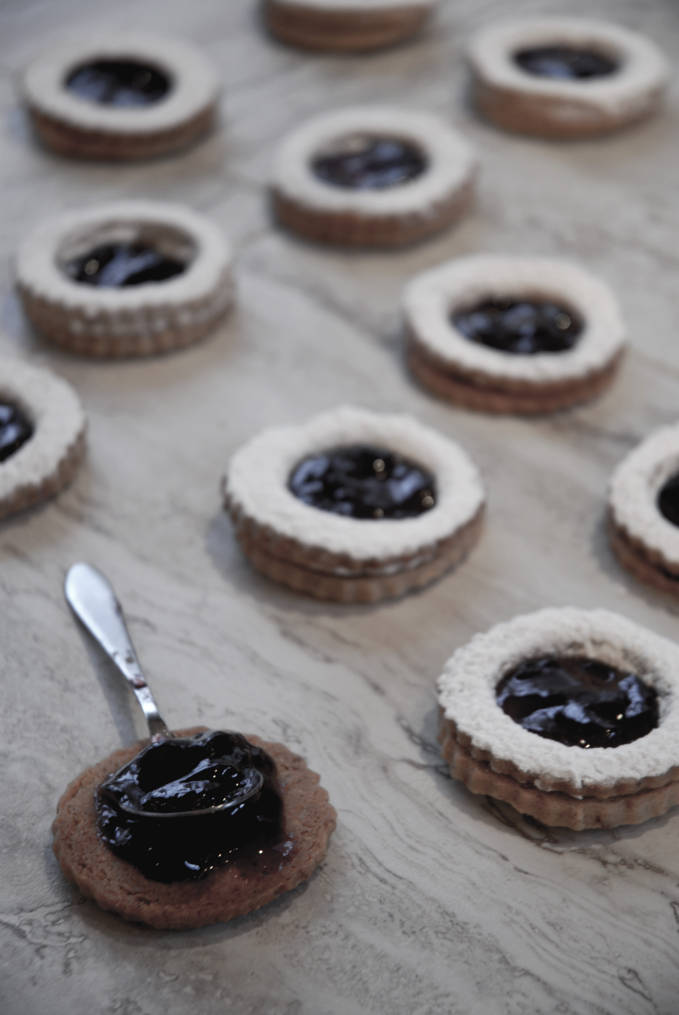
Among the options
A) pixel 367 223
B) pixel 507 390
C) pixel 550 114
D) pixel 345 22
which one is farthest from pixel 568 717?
pixel 345 22

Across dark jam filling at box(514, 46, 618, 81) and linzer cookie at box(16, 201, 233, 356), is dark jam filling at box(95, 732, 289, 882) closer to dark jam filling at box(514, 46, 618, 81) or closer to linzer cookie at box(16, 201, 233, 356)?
linzer cookie at box(16, 201, 233, 356)

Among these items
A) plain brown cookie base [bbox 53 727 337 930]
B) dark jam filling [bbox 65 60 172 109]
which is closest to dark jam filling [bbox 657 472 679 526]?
plain brown cookie base [bbox 53 727 337 930]

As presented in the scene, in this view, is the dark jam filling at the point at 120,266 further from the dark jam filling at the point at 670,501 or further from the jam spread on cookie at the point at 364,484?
the dark jam filling at the point at 670,501

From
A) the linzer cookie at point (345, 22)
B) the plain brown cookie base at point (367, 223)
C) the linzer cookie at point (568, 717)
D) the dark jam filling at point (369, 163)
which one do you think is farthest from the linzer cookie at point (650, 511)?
the linzer cookie at point (345, 22)

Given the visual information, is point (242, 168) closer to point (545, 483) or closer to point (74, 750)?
point (545, 483)

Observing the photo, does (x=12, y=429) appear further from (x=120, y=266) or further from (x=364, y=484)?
(x=364, y=484)
